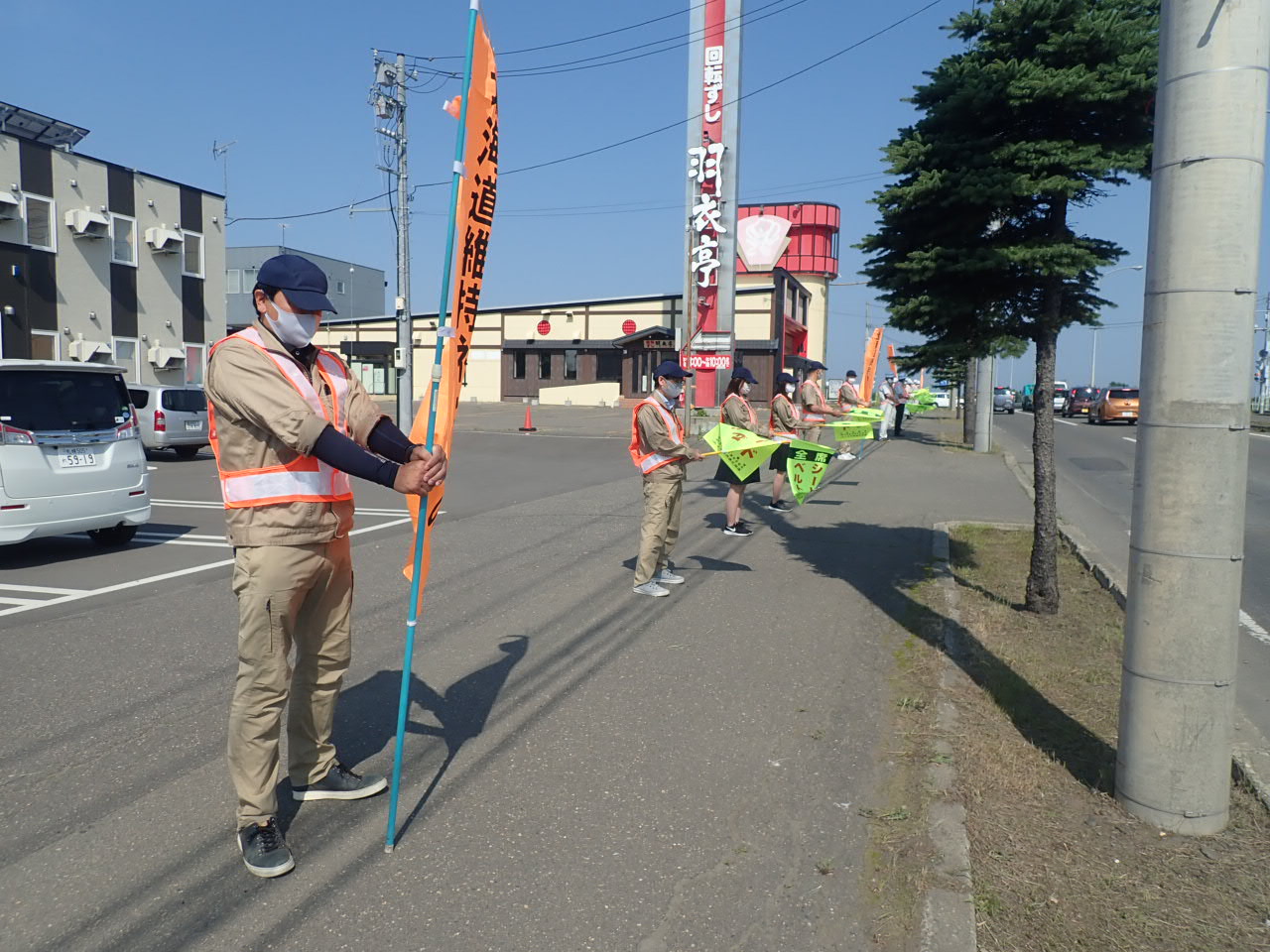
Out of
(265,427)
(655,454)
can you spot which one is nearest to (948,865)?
(265,427)

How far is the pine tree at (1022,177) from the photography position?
639cm

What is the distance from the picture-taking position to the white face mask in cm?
358

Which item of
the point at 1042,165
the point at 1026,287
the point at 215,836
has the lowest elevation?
the point at 215,836

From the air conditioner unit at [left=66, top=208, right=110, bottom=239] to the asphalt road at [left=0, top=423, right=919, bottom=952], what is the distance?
1980 cm

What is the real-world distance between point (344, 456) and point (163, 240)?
92.9 feet

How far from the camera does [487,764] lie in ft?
14.7

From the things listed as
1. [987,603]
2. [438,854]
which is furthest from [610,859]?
[987,603]

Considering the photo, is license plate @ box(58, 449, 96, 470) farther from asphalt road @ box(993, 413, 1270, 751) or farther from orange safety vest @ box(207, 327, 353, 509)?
asphalt road @ box(993, 413, 1270, 751)

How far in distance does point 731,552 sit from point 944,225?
4162mm

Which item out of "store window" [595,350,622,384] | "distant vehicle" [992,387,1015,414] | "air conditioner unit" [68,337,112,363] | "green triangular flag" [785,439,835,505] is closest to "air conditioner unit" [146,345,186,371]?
"air conditioner unit" [68,337,112,363]

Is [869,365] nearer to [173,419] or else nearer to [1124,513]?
[1124,513]

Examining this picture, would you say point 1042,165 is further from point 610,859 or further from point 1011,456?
point 1011,456

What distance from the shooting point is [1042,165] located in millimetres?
6480

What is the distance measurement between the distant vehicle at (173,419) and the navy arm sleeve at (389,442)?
17763 mm
